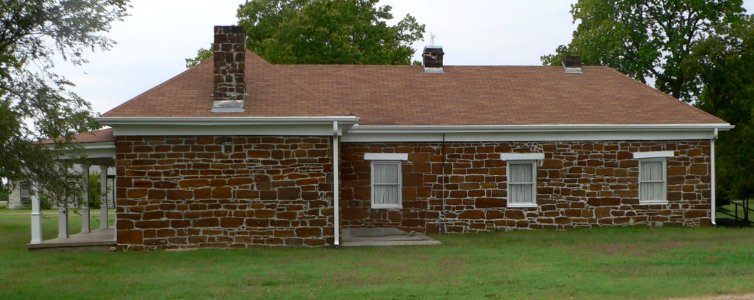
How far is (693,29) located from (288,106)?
925 inches

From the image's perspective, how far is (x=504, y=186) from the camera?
78.8ft

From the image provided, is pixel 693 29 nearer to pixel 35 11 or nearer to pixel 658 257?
pixel 658 257

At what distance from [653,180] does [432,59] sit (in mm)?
6970

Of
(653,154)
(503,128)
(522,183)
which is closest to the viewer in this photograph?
(503,128)

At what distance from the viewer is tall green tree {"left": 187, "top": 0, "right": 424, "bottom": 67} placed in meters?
40.2

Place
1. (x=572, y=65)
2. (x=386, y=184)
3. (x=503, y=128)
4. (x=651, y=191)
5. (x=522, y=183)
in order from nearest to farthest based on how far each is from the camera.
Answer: (x=503, y=128) < (x=386, y=184) < (x=522, y=183) < (x=651, y=191) < (x=572, y=65)

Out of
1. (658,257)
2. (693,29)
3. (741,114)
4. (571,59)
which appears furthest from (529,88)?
(693,29)

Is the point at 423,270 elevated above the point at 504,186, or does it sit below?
below

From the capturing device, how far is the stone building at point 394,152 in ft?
66.0

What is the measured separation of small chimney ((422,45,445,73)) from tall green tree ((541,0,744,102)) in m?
12.6

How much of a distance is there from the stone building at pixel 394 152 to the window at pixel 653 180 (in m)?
0.03

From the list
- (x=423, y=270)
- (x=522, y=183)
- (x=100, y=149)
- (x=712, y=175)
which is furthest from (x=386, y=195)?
(x=712, y=175)

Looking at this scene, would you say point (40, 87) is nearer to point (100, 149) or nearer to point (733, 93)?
point (100, 149)

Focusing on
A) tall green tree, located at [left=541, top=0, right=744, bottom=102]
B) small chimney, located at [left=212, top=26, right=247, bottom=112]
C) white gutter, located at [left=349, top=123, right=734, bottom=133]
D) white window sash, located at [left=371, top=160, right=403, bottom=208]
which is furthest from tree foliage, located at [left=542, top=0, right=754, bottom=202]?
small chimney, located at [left=212, top=26, right=247, bottom=112]
